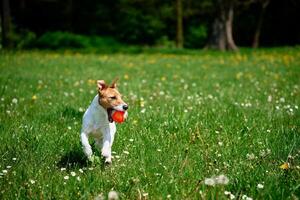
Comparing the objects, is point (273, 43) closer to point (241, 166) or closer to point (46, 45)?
point (46, 45)

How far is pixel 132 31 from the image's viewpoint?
147 ft

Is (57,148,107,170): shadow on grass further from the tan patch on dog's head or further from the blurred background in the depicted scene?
the blurred background

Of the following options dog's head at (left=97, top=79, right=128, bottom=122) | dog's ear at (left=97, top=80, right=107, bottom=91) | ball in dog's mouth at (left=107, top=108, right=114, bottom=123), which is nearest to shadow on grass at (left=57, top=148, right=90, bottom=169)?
ball in dog's mouth at (left=107, top=108, right=114, bottom=123)

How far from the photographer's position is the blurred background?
3916 cm

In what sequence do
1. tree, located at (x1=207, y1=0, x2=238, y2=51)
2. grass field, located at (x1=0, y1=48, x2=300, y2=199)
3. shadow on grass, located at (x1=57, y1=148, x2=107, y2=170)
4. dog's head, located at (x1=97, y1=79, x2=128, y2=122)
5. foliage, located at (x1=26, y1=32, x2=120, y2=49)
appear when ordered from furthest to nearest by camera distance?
foliage, located at (x1=26, y1=32, x2=120, y2=49) < tree, located at (x1=207, y1=0, x2=238, y2=51) < shadow on grass, located at (x1=57, y1=148, x2=107, y2=170) < dog's head, located at (x1=97, y1=79, x2=128, y2=122) < grass field, located at (x1=0, y1=48, x2=300, y2=199)

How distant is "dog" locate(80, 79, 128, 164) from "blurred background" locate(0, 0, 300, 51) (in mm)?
31841

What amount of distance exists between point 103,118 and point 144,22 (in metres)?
39.8

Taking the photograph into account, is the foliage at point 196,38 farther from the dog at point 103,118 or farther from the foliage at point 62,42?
the dog at point 103,118

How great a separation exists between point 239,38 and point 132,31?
11.7m

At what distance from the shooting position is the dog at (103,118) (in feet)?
13.9

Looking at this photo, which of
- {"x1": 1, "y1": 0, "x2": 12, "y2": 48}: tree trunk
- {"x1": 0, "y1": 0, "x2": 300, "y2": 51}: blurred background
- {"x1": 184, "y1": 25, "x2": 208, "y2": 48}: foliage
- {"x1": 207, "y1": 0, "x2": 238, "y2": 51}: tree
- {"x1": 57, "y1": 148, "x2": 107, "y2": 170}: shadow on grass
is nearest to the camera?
{"x1": 57, "y1": 148, "x2": 107, "y2": 170}: shadow on grass

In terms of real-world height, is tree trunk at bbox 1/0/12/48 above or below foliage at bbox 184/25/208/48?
above

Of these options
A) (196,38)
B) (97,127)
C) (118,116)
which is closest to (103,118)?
(97,127)

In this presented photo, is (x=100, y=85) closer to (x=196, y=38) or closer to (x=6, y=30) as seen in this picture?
(x=6, y=30)
